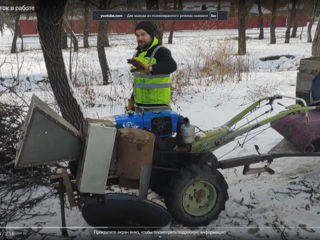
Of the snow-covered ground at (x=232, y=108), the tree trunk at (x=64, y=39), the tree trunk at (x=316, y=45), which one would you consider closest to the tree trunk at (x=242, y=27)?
the snow-covered ground at (x=232, y=108)

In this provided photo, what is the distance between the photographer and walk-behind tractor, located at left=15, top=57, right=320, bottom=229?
2.21 m

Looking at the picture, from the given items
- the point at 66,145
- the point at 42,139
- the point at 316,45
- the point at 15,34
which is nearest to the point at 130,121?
the point at 66,145

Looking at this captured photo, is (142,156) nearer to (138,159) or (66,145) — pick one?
(138,159)

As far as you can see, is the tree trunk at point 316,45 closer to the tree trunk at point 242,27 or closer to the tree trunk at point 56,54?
the tree trunk at point 242,27

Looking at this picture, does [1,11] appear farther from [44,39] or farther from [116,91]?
[116,91]

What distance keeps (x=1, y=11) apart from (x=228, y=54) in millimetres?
2970

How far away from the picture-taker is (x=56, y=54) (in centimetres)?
388

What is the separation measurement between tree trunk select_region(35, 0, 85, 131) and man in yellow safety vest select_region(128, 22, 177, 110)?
88cm

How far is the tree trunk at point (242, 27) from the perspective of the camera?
2.96 metres

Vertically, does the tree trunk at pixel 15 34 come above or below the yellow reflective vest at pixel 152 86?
above

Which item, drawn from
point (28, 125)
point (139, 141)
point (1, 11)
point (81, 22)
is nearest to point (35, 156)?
point (28, 125)

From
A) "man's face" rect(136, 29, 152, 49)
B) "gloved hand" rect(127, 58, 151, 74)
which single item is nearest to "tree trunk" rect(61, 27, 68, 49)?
"man's face" rect(136, 29, 152, 49)

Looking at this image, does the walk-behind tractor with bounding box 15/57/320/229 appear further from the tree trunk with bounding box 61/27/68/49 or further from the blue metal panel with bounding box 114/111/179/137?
the tree trunk with bounding box 61/27/68/49

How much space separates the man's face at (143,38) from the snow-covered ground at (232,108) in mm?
609
